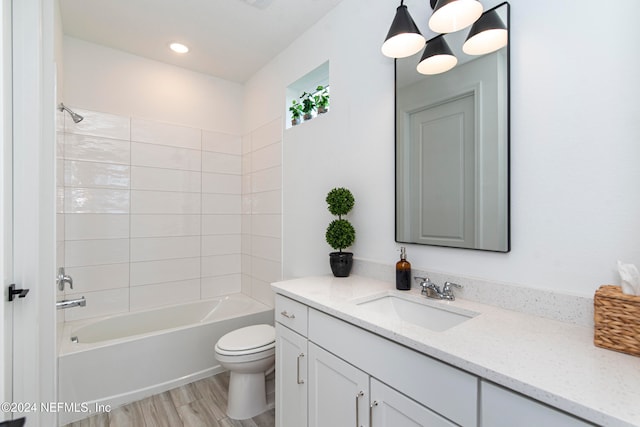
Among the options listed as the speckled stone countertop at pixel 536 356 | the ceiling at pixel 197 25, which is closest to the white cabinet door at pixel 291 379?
the speckled stone countertop at pixel 536 356

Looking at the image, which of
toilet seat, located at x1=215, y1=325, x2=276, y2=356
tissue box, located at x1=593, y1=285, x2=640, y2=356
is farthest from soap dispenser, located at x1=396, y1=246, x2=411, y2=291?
toilet seat, located at x1=215, y1=325, x2=276, y2=356

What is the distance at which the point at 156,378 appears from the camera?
7.18 ft

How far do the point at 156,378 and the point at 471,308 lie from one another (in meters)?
2.17

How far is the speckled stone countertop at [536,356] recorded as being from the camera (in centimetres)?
64

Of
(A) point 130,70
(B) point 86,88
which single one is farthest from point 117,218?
(A) point 130,70

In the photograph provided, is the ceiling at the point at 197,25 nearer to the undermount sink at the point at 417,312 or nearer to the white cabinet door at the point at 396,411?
→ the undermount sink at the point at 417,312

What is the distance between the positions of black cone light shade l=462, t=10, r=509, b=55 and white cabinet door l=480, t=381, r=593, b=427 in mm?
1206

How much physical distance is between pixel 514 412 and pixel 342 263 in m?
1.12

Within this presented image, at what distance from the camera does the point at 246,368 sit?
6.18 feet

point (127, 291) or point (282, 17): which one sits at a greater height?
point (282, 17)

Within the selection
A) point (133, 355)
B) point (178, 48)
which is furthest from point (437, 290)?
point (178, 48)

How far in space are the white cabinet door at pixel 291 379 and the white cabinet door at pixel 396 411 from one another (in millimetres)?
434

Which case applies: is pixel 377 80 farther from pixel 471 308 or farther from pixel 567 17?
pixel 471 308

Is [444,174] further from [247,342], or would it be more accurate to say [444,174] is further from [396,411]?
[247,342]
